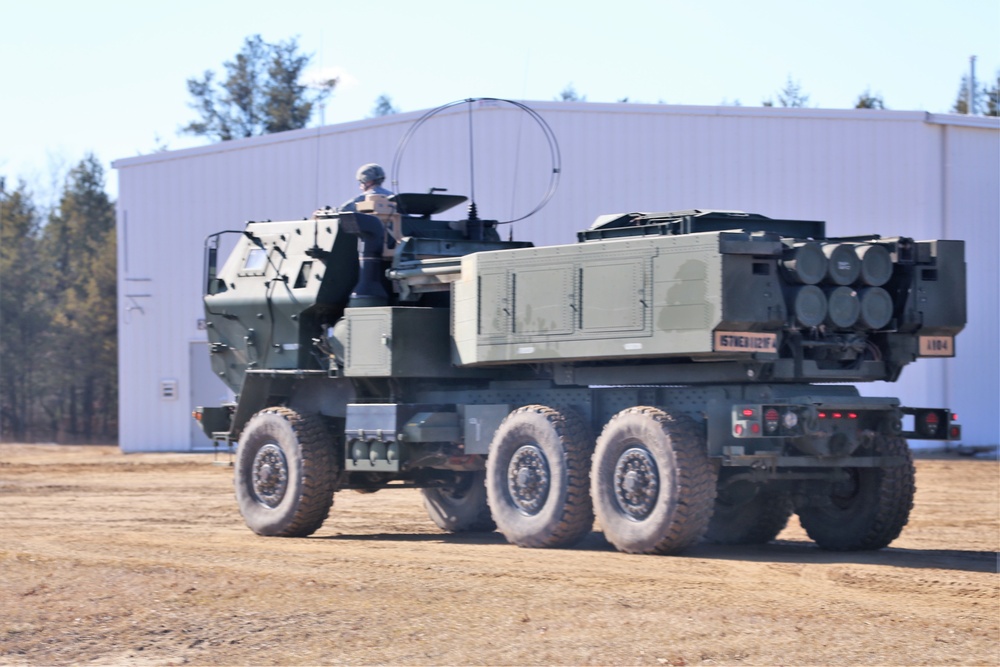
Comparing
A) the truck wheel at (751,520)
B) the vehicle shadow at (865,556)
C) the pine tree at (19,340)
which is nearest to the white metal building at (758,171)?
the truck wheel at (751,520)

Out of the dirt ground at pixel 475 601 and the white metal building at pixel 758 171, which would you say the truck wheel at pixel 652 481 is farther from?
the white metal building at pixel 758 171

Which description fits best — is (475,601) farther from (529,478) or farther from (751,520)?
(751,520)

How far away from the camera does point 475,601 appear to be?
9.38 metres

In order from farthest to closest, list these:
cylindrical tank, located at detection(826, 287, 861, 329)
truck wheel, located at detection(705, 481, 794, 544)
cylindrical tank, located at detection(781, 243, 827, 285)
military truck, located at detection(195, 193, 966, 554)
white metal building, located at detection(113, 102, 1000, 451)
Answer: white metal building, located at detection(113, 102, 1000, 451)
truck wheel, located at detection(705, 481, 794, 544)
cylindrical tank, located at detection(826, 287, 861, 329)
military truck, located at detection(195, 193, 966, 554)
cylindrical tank, located at detection(781, 243, 827, 285)

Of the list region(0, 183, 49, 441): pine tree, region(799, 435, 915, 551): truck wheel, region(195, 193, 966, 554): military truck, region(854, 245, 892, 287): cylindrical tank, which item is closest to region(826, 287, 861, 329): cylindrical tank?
region(195, 193, 966, 554): military truck

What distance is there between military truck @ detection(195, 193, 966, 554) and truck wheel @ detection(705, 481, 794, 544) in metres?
0.02

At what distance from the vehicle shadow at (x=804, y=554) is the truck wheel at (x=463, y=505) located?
72 centimetres

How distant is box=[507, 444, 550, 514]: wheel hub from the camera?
12.6 metres

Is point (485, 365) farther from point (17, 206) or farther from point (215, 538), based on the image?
point (17, 206)

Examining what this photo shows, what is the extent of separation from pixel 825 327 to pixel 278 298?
5841mm

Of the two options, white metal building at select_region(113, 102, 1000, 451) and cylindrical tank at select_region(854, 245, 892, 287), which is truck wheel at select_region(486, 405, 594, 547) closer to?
cylindrical tank at select_region(854, 245, 892, 287)

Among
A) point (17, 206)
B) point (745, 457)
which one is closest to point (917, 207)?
point (745, 457)

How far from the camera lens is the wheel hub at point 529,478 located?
12.6 meters

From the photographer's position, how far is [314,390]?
49.9ft
